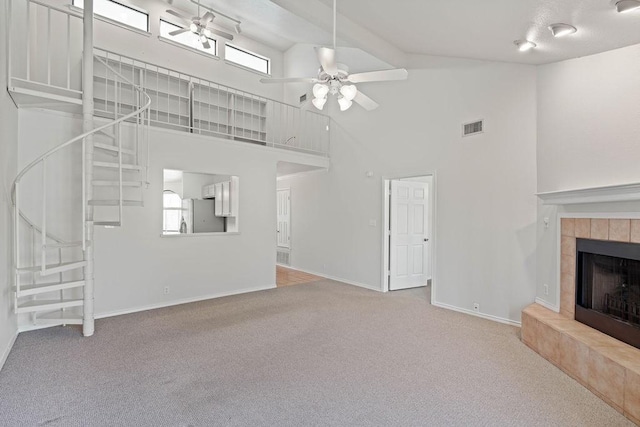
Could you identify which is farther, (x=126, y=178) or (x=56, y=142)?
(x=126, y=178)

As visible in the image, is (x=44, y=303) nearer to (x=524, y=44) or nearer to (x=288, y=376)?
(x=288, y=376)

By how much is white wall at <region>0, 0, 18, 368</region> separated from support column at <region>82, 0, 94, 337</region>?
0.61 meters

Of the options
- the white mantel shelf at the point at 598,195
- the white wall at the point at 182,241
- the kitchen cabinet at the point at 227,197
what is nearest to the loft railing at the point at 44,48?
the white wall at the point at 182,241

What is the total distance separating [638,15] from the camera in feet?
7.73

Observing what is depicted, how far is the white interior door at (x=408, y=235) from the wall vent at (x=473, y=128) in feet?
5.02

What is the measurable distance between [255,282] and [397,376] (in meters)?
3.50

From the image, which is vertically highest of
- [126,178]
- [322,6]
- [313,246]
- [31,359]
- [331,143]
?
[322,6]

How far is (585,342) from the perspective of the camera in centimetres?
263

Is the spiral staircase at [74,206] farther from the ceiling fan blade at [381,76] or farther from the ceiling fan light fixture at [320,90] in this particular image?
the ceiling fan blade at [381,76]

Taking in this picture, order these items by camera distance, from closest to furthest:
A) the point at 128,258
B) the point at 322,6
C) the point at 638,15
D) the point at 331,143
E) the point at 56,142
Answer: the point at 638,15
the point at 322,6
the point at 56,142
the point at 128,258
the point at 331,143

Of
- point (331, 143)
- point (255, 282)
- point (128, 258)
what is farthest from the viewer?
point (331, 143)

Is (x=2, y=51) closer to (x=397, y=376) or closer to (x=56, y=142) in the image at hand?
(x=56, y=142)

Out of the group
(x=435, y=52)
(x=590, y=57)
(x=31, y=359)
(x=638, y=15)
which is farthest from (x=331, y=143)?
(x=31, y=359)

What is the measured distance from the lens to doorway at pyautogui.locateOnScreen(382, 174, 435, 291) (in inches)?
226
